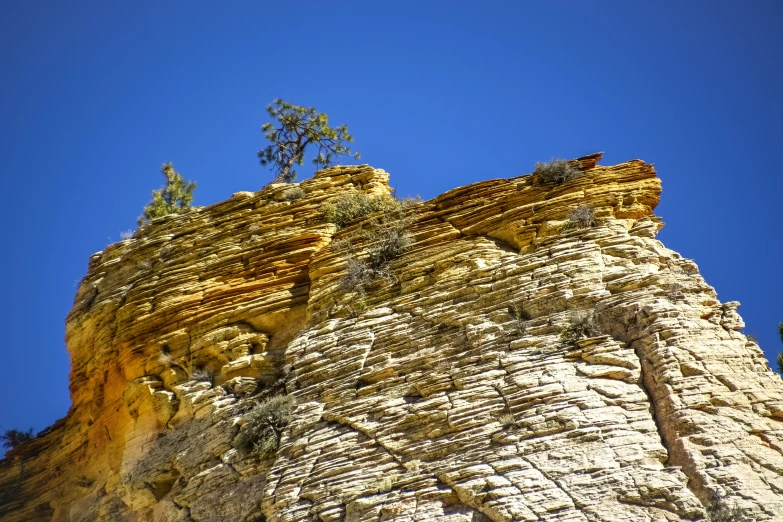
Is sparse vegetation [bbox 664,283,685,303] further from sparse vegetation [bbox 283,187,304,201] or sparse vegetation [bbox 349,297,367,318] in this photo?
sparse vegetation [bbox 283,187,304,201]

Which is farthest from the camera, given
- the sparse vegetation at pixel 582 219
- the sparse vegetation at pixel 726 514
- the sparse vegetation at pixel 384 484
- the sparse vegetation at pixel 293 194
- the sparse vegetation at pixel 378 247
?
the sparse vegetation at pixel 293 194

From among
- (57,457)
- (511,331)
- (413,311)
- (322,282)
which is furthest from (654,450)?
(57,457)

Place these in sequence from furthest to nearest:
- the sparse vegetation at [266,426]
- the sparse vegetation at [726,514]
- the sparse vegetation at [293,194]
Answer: the sparse vegetation at [293,194]
the sparse vegetation at [266,426]
the sparse vegetation at [726,514]

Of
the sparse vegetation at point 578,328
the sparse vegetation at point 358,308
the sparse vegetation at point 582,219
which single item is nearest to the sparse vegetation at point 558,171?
the sparse vegetation at point 582,219

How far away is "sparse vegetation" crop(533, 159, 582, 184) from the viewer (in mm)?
18016

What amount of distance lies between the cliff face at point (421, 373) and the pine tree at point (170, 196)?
1047cm

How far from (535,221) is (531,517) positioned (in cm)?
746

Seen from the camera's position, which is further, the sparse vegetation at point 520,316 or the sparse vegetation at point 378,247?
the sparse vegetation at point 378,247

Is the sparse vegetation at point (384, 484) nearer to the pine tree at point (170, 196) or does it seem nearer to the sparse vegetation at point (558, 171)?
the sparse vegetation at point (558, 171)

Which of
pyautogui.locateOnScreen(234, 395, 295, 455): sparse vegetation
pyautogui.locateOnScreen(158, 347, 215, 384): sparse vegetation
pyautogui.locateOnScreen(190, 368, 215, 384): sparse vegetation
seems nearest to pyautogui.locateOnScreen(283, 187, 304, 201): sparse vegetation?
pyautogui.locateOnScreen(158, 347, 215, 384): sparse vegetation

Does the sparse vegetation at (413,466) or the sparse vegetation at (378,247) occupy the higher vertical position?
the sparse vegetation at (378,247)

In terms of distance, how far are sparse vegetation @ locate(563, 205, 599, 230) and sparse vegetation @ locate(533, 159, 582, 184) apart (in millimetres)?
1242

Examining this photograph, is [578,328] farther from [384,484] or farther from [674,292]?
[384,484]

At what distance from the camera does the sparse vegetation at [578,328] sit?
1437cm
